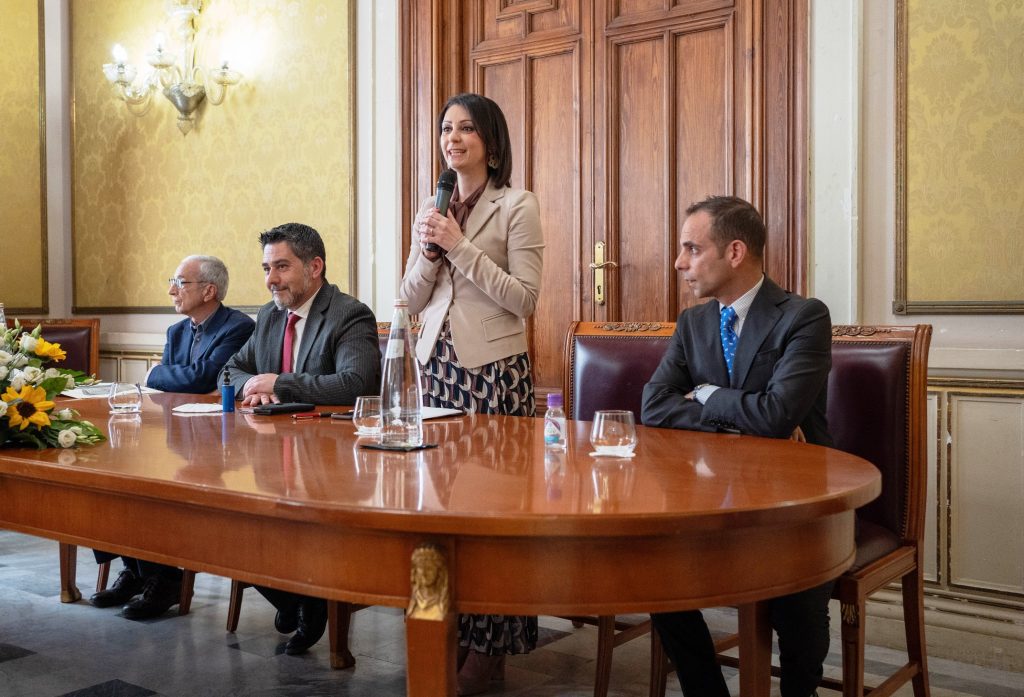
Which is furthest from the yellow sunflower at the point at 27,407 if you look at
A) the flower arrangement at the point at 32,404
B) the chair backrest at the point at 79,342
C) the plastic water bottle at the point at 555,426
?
the chair backrest at the point at 79,342

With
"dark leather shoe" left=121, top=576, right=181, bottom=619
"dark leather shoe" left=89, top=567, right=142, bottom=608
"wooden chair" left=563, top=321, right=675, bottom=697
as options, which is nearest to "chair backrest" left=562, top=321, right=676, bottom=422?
"wooden chair" left=563, top=321, right=675, bottom=697

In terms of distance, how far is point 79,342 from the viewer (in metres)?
4.20

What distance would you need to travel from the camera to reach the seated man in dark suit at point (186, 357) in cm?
331

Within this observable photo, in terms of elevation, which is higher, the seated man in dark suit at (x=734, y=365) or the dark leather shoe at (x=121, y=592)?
the seated man in dark suit at (x=734, y=365)

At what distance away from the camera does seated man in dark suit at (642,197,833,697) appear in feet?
6.24

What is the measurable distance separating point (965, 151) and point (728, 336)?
54.7 inches

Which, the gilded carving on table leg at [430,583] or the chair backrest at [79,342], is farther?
the chair backrest at [79,342]

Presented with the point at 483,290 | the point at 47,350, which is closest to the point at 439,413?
the point at 483,290

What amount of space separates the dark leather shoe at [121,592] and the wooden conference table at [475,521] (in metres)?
1.75

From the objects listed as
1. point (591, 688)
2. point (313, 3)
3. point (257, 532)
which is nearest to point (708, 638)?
point (591, 688)

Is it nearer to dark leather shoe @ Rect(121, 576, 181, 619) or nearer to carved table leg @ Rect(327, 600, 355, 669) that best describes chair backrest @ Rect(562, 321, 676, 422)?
carved table leg @ Rect(327, 600, 355, 669)

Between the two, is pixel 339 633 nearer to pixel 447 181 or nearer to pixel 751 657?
pixel 447 181

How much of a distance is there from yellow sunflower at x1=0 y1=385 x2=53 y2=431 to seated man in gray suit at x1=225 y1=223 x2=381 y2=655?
2.80 ft

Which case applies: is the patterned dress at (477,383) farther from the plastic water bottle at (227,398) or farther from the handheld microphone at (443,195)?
the plastic water bottle at (227,398)
